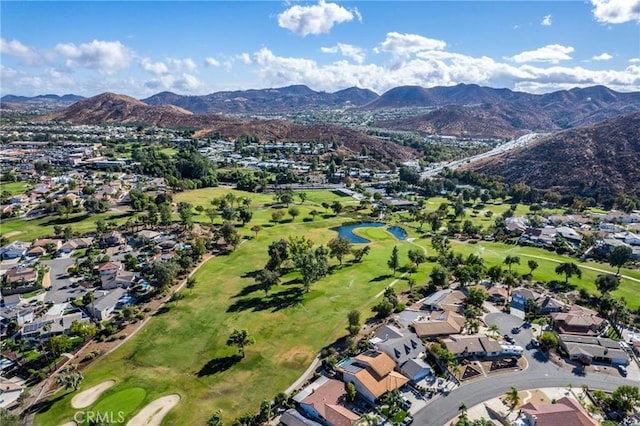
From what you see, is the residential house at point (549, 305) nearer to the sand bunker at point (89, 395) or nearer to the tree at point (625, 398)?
the tree at point (625, 398)

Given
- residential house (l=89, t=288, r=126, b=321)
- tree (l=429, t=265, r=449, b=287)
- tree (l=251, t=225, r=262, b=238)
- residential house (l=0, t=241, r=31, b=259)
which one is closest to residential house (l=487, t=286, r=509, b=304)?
tree (l=429, t=265, r=449, b=287)

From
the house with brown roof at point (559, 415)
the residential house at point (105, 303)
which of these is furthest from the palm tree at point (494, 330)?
the residential house at point (105, 303)

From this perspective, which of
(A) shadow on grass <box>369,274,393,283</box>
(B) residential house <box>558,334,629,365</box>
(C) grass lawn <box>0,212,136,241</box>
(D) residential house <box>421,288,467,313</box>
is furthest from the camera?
(C) grass lawn <box>0,212,136,241</box>

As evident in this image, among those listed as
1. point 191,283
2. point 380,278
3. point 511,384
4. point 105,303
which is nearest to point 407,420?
point 511,384

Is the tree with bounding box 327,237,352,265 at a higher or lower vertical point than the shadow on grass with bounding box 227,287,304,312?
higher

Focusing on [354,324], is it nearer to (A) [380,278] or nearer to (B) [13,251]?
(A) [380,278]

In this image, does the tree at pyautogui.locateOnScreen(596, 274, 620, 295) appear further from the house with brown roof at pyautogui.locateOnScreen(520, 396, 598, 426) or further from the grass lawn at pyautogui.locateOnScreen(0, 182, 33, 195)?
the grass lawn at pyautogui.locateOnScreen(0, 182, 33, 195)
